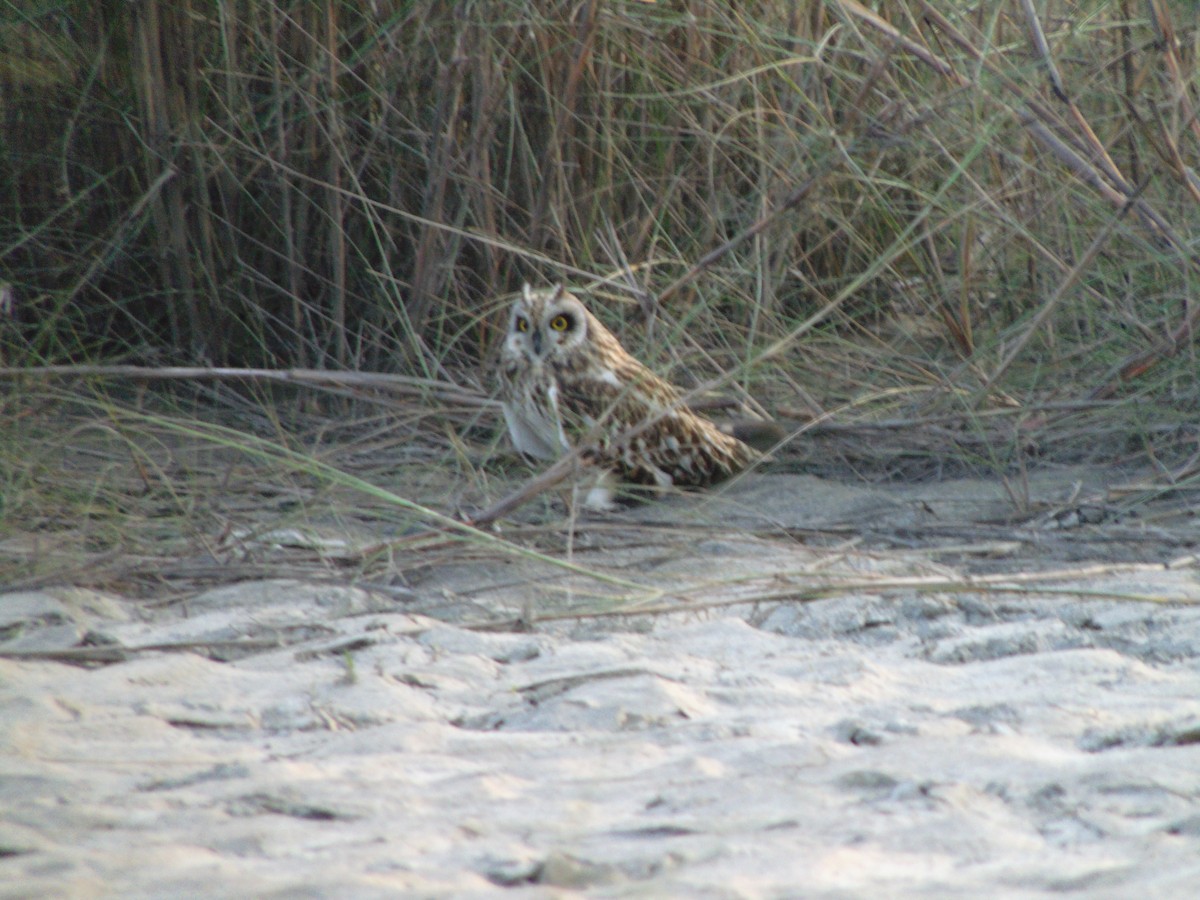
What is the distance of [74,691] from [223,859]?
0.65m

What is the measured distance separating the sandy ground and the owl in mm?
596

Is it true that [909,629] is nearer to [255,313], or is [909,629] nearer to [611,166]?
[611,166]

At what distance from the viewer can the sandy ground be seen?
1232 mm

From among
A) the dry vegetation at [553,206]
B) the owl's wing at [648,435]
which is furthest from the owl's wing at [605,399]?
the dry vegetation at [553,206]

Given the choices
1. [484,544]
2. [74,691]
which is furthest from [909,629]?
[74,691]

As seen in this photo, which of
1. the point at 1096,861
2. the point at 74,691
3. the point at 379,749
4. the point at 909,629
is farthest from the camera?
the point at 909,629

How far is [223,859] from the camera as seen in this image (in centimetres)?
124

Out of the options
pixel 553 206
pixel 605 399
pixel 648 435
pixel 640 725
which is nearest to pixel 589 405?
pixel 605 399

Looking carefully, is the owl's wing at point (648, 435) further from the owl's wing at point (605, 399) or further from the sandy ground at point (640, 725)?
the sandy ground at point (640, 725)

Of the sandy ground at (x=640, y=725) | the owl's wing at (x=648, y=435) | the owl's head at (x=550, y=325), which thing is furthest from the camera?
the owl's head at (x=550, y=325)

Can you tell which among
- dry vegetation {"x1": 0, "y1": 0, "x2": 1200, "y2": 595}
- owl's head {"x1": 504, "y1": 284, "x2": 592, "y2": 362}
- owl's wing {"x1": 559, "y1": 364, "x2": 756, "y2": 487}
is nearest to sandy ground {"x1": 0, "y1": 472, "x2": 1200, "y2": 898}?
owl's wing {"x1": 559, "y1": 364, "x2": 756, "y2": 487}

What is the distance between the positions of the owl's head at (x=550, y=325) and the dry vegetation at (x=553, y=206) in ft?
0.33

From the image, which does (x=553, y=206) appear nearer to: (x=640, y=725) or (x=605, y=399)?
(x=605, y=399)

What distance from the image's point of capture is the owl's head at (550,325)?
3.48 m
